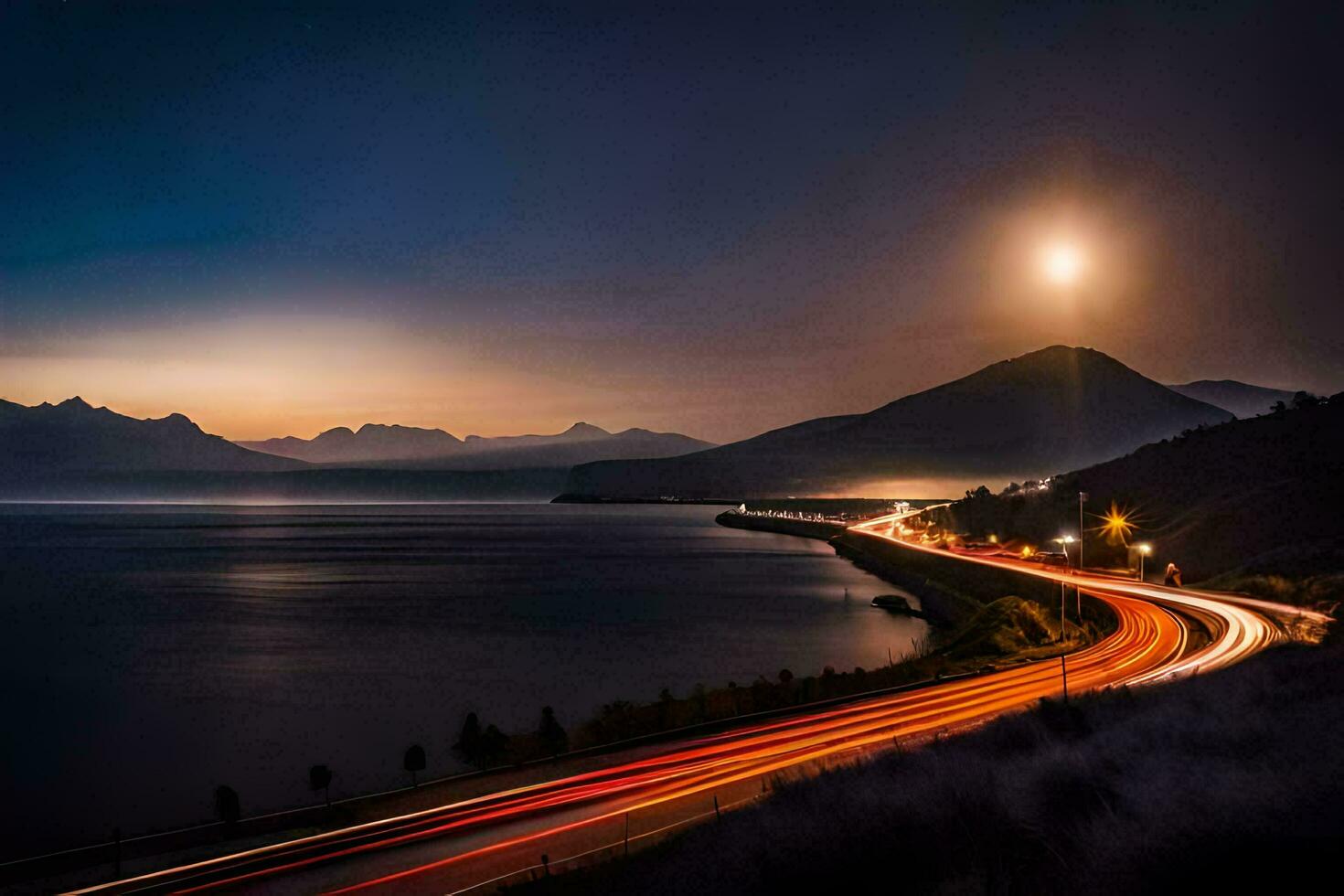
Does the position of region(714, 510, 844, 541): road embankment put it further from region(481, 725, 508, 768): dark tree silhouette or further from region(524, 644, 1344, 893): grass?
region(524, 644, 1344, 893): grass

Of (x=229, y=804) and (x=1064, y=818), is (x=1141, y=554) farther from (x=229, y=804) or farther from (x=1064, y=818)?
(x=229, y=804)

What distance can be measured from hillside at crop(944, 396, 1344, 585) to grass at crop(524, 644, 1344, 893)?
35.2 m

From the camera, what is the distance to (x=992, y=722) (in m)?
15.7

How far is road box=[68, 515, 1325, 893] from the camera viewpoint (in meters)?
13.4

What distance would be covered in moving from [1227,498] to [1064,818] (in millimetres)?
57192

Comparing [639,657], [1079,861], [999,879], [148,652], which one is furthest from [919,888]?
[148,652]

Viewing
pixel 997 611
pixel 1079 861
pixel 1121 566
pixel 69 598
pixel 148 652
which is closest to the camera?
pixel 1079 861

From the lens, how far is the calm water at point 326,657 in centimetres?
2736

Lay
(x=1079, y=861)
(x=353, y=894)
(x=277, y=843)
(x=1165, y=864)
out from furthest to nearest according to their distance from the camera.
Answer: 1. (x=277, y=843)
2. (x=353, y=894)
3. (x=1079, y=861)
4. (x=1165, y=864)

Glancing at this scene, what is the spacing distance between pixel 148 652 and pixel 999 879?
171 feet

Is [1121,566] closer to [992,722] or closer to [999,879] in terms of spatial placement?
[992,722]

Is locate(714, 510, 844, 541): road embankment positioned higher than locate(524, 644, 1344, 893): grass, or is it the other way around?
locate(524, 644, 1344, 893): grass

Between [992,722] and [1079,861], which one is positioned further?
[992,722]

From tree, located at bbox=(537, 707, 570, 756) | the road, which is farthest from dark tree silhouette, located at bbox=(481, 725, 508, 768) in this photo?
the road
